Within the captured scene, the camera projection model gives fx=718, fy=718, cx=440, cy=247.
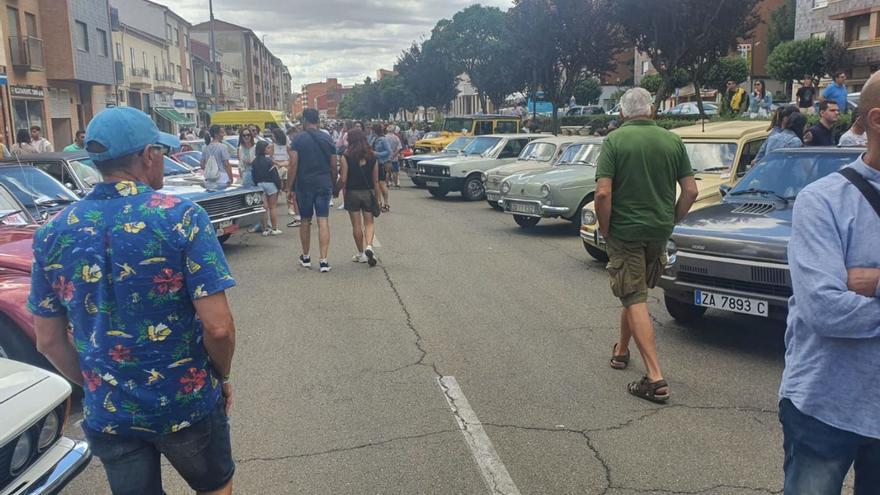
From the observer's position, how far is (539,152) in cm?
1562

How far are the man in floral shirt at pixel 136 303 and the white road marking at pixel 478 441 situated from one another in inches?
68.9

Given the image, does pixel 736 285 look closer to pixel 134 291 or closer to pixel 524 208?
pixel 134 291

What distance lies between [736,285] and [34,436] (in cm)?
477

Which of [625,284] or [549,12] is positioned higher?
[549,12]

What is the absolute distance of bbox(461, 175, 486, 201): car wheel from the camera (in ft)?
59.2

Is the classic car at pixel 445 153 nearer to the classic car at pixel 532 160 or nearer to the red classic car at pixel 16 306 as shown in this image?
the classic car at pixel 532 160

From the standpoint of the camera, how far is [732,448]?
3986 mm

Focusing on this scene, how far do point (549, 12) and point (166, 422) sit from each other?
2739 cm

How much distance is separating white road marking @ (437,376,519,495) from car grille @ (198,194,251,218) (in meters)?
6.23

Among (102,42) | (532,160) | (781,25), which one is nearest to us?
(532,160)

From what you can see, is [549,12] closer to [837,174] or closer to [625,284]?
[625,284]

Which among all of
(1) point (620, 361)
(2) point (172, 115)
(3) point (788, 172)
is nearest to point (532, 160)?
(3) point (788, 172)

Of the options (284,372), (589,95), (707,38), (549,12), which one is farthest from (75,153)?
(589,95)

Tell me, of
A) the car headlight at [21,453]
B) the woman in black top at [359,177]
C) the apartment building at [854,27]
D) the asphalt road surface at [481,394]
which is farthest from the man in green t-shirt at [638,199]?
the apartment building at [854,27]
